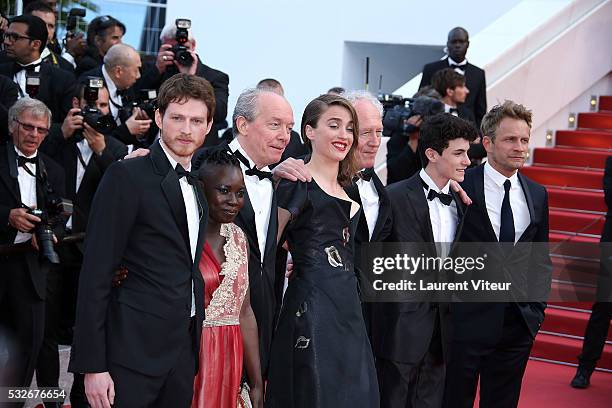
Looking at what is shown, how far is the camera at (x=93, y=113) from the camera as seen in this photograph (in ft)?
21.1

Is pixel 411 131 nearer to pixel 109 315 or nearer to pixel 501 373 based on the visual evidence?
pixel 501 373

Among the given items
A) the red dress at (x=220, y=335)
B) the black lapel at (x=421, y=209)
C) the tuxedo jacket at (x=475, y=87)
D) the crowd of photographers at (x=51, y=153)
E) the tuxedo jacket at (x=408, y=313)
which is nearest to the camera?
the red dress at (x=220, y=335)

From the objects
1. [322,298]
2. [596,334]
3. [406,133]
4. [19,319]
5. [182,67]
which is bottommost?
[596,334]

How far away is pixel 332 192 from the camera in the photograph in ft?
15.9

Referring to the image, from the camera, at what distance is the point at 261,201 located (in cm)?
475

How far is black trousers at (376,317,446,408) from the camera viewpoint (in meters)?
5.45

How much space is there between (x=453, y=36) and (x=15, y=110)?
4891mm

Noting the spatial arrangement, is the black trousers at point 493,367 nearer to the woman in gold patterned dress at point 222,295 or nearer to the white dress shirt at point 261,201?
the white dress shirt at point 261,201

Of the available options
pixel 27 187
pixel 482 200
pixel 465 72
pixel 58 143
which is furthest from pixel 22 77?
pixel 465 72

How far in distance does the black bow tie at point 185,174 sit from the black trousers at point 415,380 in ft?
5.91

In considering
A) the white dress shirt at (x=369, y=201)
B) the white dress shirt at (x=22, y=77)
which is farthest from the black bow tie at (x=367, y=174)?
the white dress shirt at (x=22, y=77)

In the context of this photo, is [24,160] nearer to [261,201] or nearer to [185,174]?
[261,201]

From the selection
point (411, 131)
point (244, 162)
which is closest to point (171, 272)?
point (244, 162)

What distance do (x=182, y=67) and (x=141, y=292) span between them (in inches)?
154
